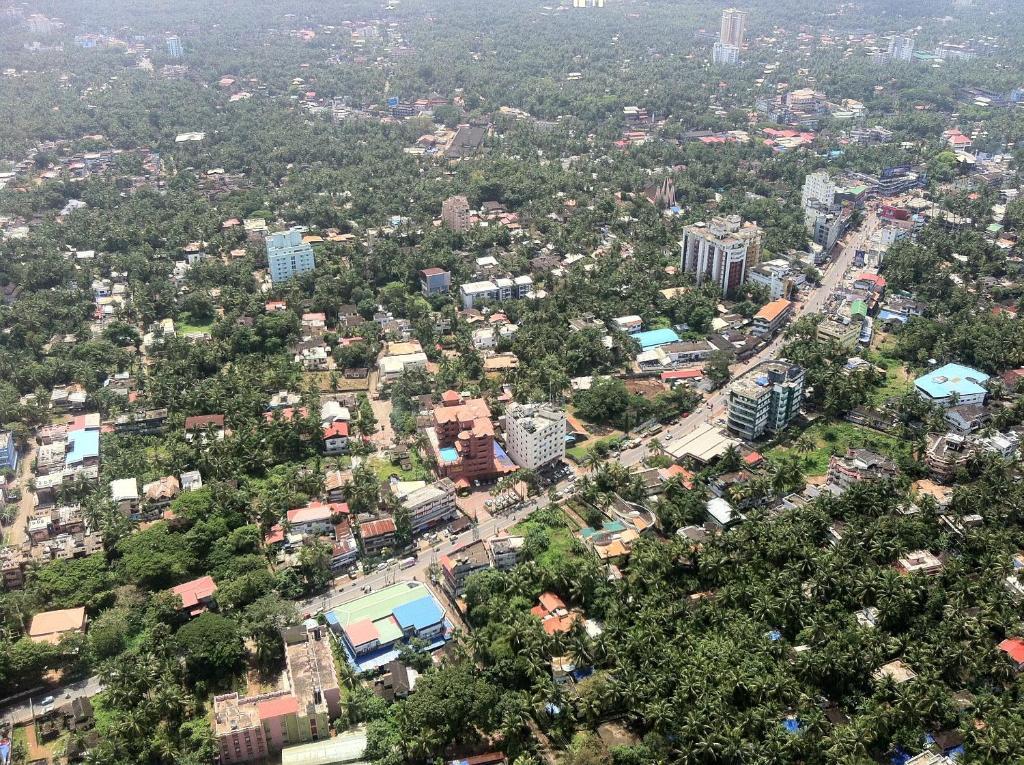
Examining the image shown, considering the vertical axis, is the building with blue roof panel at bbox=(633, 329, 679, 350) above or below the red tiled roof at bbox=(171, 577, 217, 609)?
above

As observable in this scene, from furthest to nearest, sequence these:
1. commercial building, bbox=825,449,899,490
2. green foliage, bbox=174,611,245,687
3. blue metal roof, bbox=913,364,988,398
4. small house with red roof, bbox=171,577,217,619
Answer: blue metal roof, bbox=913,364,988,398
commercial building, bbox=825,449,899,490
small house with red roof, bbox=171,577,217,619
green foliage, bbox=174,611,245,687

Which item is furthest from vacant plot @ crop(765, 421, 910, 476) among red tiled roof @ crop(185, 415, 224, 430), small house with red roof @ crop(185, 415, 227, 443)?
red tiled roof @ crop(185, 415, 224, 430)

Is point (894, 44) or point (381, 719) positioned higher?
point (894, 44)

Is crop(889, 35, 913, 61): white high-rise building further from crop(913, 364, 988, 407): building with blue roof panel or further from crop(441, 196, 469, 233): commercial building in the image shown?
crop(913, 364, 988, 407): building with blue roof panel

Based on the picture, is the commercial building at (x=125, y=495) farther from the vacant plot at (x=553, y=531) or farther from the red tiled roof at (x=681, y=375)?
the red tiled roof at (x=681, y=375)

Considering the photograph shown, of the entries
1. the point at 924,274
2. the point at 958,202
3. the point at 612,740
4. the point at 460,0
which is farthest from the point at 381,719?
the point at 460,0

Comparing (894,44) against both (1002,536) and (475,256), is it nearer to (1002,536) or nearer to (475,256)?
(475,256)
